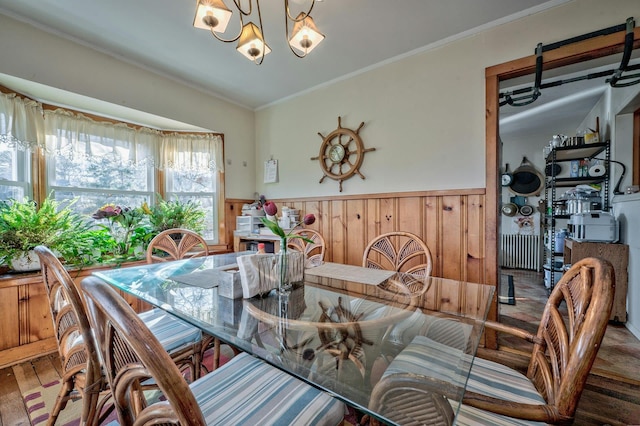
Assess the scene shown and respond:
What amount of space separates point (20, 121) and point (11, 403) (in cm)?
198

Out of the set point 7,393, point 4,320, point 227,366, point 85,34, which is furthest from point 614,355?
point 85,34

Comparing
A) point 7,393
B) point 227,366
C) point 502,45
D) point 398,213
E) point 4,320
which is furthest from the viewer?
point 398,213

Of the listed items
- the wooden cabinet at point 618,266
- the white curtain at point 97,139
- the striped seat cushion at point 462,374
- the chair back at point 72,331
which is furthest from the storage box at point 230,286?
the wooden cabinet at point 618,266

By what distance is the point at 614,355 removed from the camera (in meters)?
1.89

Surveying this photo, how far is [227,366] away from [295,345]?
397 mm

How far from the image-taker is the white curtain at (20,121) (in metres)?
2.00

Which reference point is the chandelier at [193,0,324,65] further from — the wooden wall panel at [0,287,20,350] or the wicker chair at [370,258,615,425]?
the wooden wall panel at [0,287,20,350]

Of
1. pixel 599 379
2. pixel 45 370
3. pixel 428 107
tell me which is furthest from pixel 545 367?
pixel 45 370

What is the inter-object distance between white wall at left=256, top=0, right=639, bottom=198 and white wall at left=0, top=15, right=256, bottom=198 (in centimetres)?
84

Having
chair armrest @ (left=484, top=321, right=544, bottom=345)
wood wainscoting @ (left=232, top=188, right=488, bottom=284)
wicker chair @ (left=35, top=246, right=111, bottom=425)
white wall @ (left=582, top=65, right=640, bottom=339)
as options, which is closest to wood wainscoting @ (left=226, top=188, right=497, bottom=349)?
wood wainscoting @ (left=232, top=188, right=488, bottom=284)

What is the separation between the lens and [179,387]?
437 mm

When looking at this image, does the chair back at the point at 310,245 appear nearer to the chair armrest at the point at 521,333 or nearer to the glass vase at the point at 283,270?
the glass vase at the point at 283,270

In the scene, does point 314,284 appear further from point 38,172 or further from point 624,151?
point 624,151

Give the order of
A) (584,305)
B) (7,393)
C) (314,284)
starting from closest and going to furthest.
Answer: (584,305)
(314,284)
(7,393)
